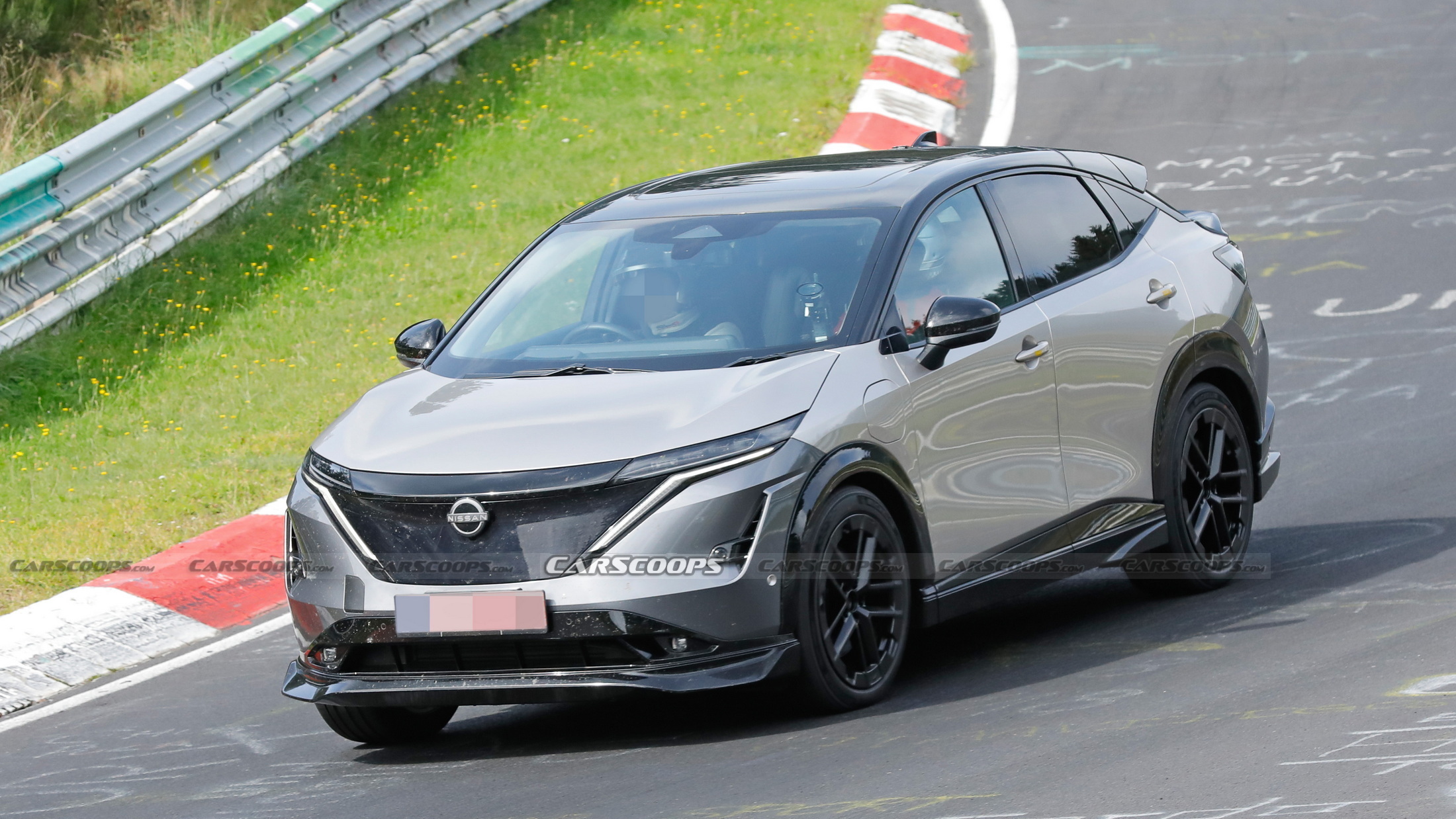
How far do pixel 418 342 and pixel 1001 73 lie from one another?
11.7 m

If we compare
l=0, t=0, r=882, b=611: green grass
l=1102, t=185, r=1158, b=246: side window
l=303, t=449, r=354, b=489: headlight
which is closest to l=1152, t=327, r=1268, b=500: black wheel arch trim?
l=1102, t=185, r=1158, b=246: side window

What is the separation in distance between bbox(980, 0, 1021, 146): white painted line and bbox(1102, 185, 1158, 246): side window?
725 cm

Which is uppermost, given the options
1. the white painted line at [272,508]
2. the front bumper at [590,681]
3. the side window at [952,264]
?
the side window at [952,264]

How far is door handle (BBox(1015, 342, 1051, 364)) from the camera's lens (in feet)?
21.0

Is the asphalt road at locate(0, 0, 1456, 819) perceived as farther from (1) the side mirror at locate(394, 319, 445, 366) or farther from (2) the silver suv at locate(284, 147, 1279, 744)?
(1) the side mirror at locate(394, 319, 445, 366)

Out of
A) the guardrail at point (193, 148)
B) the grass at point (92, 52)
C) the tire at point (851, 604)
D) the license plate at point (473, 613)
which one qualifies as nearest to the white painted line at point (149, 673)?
the license plate at point (473, 613)

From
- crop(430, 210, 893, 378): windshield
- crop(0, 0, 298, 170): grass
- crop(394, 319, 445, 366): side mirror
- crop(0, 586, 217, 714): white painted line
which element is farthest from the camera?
crop(0, 0, 298, 170): grass

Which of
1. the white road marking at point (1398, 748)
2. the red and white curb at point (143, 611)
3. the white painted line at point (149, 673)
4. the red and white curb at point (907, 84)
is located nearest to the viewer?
the white road marking at point (1398, 748)

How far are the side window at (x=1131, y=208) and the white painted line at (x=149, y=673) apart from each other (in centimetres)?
354

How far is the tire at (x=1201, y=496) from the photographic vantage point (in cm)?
720

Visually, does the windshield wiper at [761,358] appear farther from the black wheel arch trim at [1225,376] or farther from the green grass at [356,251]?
the green grass at [356,251]

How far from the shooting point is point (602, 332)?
6.32m

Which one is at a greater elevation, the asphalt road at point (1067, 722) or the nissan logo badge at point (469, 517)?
the nissan logo badge at point (469, 517)

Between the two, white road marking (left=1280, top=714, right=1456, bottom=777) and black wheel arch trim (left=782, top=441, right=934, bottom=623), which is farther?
black wheel arch trim (left=782, top=441, right=934, bottom=623)
